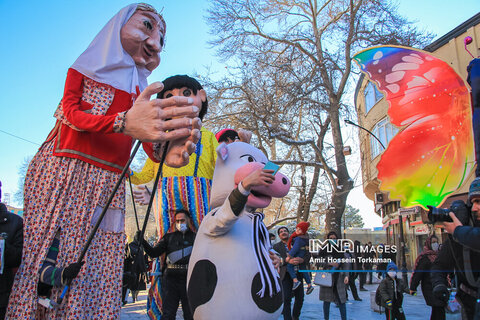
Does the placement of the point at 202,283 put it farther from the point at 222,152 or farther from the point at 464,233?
the point at 464,233

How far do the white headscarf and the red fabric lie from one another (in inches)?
3.0

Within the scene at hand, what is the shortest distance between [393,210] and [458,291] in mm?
23392

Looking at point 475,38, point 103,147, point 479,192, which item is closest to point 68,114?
point 103,147

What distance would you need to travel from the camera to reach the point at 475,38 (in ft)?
46.7

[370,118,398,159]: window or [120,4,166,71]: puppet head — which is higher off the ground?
[370,118,398,159]: window

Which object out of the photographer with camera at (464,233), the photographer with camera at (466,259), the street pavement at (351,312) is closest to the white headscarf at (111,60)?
the photographer with camera at (466,259)

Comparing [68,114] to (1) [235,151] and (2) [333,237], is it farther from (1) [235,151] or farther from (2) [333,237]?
(2) [333,237]

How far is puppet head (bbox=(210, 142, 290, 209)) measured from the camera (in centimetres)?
286

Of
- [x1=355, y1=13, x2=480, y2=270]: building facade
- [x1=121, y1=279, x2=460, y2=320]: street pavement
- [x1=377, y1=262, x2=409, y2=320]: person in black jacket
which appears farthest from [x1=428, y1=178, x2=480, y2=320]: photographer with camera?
[x1=355, y1=13, x2=480, y2=270]: building facade

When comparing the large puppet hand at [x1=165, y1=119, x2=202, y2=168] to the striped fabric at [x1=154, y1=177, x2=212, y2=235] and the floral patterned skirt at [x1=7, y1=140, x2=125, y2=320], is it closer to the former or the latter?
the floral patterned skirt at [x1=7, y1=140, x2=125, y2=320]

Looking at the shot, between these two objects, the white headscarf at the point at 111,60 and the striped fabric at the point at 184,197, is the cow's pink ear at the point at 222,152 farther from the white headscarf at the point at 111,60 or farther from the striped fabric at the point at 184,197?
the white headscarf at the point at 111,60

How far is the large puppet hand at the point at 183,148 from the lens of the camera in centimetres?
165

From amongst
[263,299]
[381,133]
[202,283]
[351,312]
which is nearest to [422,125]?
[263,299]

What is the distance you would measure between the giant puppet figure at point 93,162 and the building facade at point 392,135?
20.3 feet
